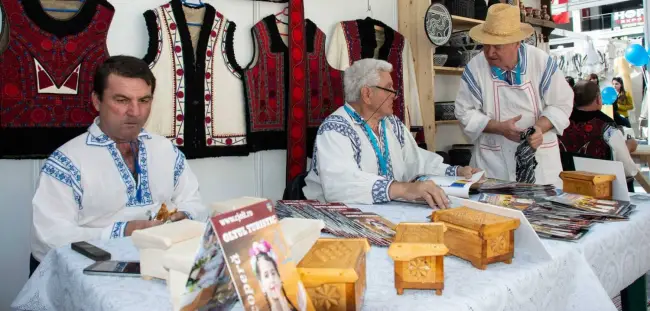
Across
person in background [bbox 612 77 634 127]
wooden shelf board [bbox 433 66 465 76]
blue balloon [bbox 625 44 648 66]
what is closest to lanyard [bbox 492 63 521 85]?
wooden shelf board [bbox 433 66 465 76]

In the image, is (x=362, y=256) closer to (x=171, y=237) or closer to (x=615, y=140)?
(x=171, y=237)

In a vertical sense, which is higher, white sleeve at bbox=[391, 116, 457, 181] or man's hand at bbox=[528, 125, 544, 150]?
man's hand at bbox=[528, 125, 544, 150]

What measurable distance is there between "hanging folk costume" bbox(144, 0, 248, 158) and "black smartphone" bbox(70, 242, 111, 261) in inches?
53.9

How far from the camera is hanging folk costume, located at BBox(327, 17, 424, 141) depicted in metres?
3.62

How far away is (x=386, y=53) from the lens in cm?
384

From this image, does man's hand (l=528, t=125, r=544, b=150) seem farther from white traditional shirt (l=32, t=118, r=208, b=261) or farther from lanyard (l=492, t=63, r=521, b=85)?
white traditional shirt (l=32, t=118, r=208, b=261)

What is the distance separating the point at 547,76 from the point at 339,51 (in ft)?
4.53

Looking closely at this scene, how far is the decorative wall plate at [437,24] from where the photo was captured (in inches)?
155

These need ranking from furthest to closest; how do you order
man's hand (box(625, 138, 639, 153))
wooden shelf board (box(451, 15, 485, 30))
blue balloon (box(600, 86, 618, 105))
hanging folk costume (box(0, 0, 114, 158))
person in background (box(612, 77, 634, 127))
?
1. person in background (box(612, 77, 634, 127))
2. blue balloon (box(600, 86, 618, 105))
3. man's hand (box(625, 138, 639, 153))
4. wooden shelf board (box(451, 15, 485, 30))
5. hanging folk costume (box(0, 0, 114, 158))

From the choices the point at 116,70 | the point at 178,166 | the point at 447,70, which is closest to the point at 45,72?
the point at 116,70

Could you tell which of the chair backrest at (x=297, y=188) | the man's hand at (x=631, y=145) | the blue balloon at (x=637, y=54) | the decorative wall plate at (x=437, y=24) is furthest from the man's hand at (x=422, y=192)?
the blue balloon at (x=637, y=54)

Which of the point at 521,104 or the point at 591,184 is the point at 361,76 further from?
the point at 591,184

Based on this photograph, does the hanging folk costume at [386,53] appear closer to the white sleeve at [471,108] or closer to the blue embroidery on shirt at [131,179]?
the white sleeve at [471,108]

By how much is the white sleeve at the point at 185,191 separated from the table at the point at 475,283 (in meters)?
0.53
